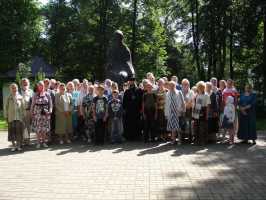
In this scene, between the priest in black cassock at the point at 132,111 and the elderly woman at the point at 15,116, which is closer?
the elderly woman at the point at 15,116

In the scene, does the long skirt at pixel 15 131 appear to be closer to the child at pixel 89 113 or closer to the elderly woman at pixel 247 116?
the child at pixel 89 113

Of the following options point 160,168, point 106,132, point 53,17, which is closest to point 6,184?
point 160,168

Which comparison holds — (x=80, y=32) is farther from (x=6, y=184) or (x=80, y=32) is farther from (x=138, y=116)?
(x=6, y=184)

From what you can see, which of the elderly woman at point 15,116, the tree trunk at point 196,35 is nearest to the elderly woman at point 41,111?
the elderly woman at point 15,116

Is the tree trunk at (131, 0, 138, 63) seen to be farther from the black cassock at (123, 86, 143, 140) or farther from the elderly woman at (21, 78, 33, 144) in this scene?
the elderly woman at (21, 78, 33, 144)

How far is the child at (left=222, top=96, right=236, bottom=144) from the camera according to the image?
1216 centimetres

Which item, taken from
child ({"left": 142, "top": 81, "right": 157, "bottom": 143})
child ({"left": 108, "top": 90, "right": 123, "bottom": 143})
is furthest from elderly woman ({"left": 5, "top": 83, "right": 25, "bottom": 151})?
child ({"left": 142, "top": 81, "right": 157, "bottom": 143})

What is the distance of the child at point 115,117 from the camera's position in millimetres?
12789

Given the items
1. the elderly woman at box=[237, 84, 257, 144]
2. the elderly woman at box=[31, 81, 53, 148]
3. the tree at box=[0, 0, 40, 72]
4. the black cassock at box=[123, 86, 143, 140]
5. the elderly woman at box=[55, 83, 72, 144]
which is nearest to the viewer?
the elderly woman at box=[31, 81, 53, 148]

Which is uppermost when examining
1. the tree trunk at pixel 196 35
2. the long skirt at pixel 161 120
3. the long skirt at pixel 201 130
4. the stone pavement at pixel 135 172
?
the tree trunk at pixel 196 35

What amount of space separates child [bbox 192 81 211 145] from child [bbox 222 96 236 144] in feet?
1.86

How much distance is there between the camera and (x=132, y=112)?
43.0ft

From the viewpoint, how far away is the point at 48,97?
12234mm

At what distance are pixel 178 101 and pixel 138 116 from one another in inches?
61.7
